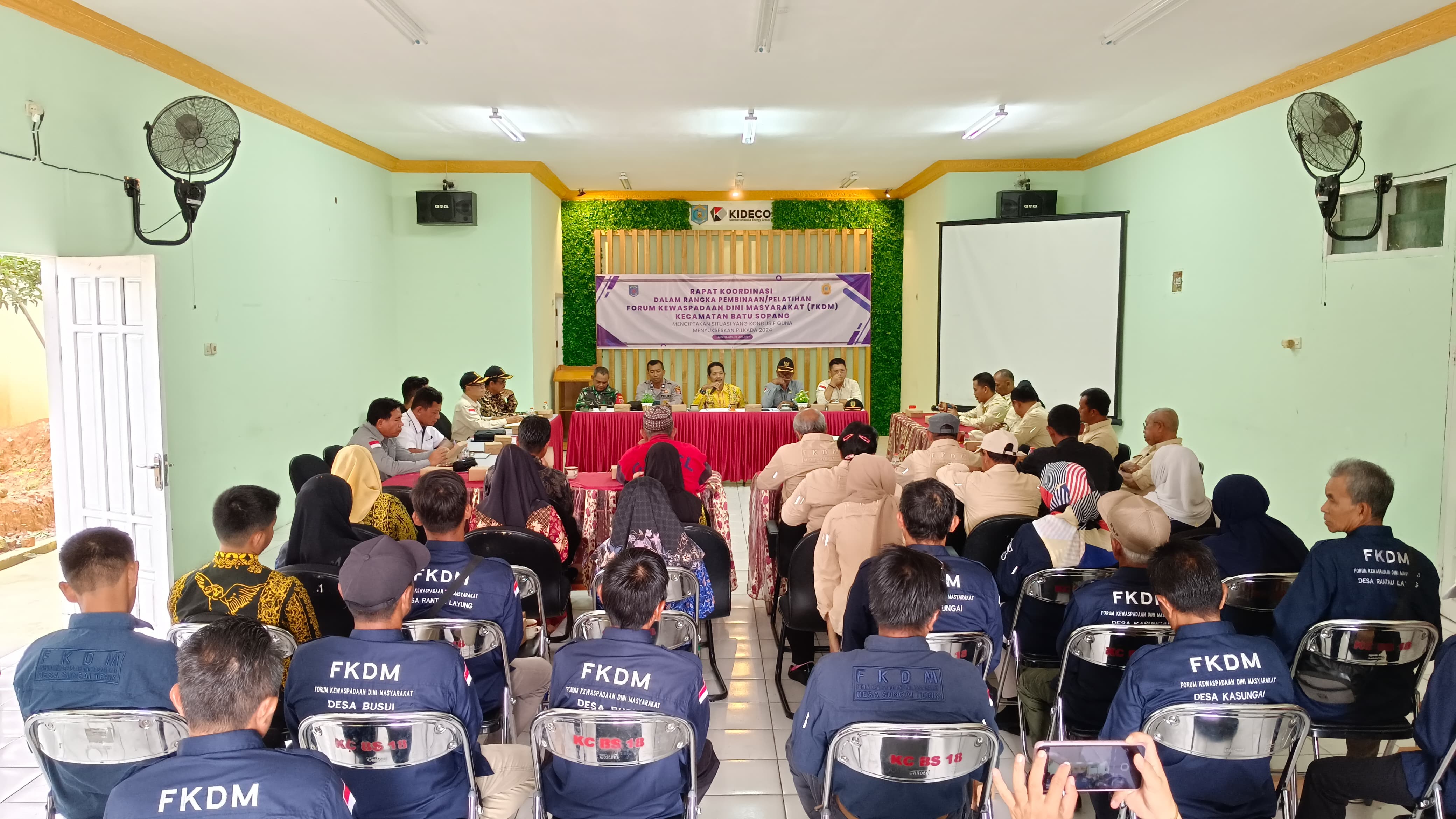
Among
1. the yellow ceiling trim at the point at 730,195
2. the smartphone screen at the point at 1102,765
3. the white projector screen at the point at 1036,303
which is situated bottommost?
the smartphone screen at the point at 1102,765

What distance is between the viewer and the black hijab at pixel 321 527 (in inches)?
127

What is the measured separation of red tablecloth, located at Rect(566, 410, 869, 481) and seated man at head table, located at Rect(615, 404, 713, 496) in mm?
3086

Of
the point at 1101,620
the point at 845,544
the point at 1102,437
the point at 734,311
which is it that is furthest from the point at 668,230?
the point at 1101,620

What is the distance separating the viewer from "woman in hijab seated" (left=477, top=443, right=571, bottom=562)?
13.1 ft

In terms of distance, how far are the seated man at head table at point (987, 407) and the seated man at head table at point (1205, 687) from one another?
5.19 metres

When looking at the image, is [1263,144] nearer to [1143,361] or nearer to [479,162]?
[1143,361]

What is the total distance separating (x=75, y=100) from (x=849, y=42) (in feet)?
13.6

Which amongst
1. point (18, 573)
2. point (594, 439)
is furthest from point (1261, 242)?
point (18, 573)

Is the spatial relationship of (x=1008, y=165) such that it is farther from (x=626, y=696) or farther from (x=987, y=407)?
(x=626, y=696)

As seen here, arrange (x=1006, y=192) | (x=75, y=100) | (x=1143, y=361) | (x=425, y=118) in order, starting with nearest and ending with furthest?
(x=75, y=100) → (x=425, y=118) → (x=1143, y=361) → (x=1006, y=192)

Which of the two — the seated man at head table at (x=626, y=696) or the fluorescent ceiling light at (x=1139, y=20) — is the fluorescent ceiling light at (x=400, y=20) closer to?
the seated man at head table at (x=626, y=696)

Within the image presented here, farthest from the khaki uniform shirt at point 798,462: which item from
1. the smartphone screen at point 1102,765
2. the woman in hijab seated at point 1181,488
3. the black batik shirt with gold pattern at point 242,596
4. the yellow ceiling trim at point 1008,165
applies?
the yellow ceiling trim at point 1008,165

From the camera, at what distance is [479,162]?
29.0 feet

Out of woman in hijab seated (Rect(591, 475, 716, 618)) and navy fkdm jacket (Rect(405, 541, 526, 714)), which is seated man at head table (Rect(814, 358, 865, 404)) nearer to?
woman in hijab seated (Rect(591, 475, 716, 618))
